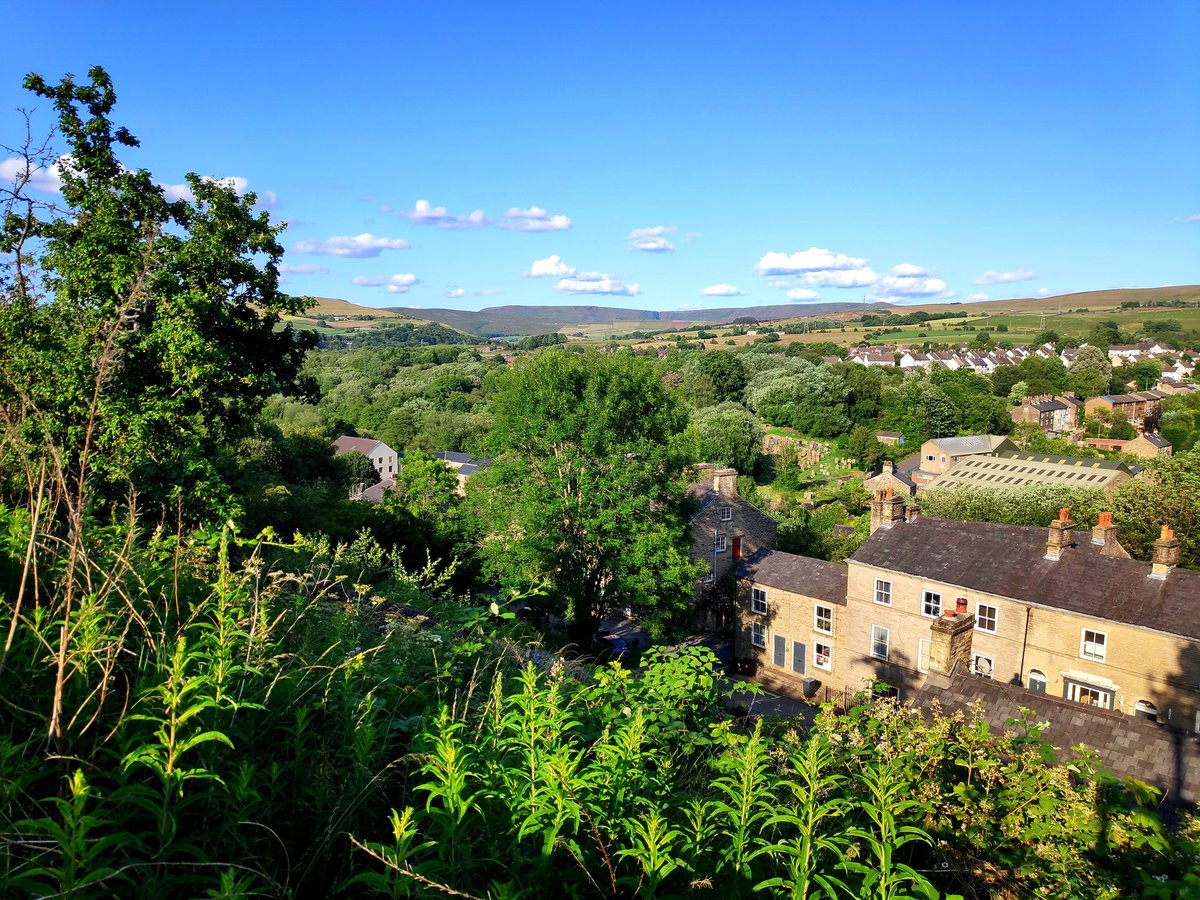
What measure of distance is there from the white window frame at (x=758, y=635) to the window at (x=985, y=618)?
7.82 meters

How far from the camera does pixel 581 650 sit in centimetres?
2202

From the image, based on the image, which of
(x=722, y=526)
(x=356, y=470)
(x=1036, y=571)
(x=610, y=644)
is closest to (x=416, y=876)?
(x=1036, y=571)

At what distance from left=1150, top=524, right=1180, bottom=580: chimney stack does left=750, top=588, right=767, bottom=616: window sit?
12007 millimetres

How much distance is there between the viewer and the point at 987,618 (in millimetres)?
20562

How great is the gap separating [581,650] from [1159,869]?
19.1 meters

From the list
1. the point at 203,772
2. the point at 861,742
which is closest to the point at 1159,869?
the point at 861,742

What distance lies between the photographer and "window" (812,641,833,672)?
24.5 m

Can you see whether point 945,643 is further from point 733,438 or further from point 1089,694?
point 733,438

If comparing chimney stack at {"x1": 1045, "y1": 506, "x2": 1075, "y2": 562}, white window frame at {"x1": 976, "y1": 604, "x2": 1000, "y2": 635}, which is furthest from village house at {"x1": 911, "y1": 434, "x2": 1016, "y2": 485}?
white window frame at {"x1": 976, "y1": 604, "x2": 1000, "y2": 635}

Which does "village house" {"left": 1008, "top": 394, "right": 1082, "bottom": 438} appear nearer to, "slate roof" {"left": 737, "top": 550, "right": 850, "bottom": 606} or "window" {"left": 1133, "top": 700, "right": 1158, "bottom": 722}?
"slate roof" {"left": 737, "top": 550, "right": 850, "bottom": 606}

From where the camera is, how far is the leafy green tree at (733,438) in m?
62.0

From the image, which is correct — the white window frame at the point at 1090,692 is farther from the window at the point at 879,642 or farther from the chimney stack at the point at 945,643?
the window at the point at 879,642

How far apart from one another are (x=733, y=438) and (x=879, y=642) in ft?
140

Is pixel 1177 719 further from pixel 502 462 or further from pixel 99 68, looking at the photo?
pixel 99 68
